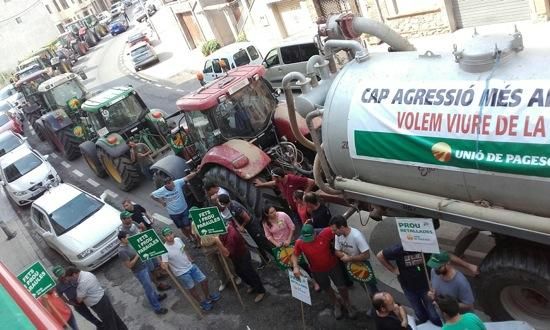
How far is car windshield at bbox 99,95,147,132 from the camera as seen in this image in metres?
13.4

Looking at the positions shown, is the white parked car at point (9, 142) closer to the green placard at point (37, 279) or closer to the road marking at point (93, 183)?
the road marking at point (93, 183)

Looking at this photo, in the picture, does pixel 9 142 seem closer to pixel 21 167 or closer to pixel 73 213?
pixel 21 167

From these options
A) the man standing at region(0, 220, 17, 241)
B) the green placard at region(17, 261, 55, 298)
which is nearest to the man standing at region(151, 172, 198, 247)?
the green placard at region(17, 261, 55, 298)

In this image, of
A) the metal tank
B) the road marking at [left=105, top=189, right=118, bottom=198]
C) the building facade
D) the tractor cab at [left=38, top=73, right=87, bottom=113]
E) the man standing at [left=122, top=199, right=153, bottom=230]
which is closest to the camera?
the metal tank

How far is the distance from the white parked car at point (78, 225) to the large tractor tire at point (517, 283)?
7662mm

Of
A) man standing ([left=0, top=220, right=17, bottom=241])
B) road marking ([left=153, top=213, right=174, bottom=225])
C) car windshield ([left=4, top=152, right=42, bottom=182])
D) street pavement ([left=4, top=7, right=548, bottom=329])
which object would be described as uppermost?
car windshield ([left=4, top=152, right=42, bottom=182])

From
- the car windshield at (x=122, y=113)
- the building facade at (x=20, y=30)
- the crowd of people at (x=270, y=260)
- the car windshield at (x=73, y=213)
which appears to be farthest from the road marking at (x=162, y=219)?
the building facade at (x=20, y=30)

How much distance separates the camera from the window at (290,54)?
53.3 feet

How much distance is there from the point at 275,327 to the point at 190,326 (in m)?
1.54

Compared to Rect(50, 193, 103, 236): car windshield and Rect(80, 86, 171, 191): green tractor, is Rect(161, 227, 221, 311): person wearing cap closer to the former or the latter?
Rect(50, 193, 103, 236): car windshield

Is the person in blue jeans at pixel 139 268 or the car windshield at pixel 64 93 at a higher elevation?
the car windshield at pixel 64 93

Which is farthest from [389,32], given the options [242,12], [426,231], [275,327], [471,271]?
[242,12]

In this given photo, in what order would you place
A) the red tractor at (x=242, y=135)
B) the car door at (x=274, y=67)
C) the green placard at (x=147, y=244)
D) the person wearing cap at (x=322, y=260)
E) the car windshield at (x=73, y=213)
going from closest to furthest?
1. the person wearing cap at (x=322, y=260)
2. the green placard at (x=147, y=244)
3. the red tractor at (x=242, y=135)
4. the car windshield at (x=73, y=213)
5. the car door at (x=274, y=67)

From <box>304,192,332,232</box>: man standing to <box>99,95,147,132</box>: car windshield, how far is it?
7.65 metres
